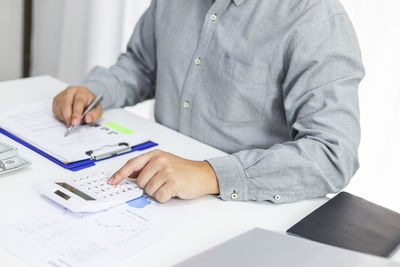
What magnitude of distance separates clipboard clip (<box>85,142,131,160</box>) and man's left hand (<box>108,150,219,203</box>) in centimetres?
12

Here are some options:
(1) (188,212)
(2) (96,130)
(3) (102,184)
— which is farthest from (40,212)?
(2) (96,130)

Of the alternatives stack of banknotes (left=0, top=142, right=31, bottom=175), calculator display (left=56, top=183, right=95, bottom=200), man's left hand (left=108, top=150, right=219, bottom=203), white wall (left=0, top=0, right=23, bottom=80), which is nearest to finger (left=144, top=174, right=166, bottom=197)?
man's left hand (left=108, top=150, right=219, bottom=203)

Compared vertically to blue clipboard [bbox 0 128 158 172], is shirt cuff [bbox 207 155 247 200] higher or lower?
higher

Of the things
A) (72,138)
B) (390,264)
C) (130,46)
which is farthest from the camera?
(130,46)

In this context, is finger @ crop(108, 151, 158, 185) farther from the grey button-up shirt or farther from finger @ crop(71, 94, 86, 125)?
finger @ crop(71, 94, 86, 125)

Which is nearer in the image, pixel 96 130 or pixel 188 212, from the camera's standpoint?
pixel 188 212

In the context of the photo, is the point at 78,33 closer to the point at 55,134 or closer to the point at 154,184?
the point at 55,134

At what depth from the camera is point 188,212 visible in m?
0.93

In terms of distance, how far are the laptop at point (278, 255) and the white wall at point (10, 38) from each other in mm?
2507

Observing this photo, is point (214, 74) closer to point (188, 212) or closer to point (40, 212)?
point (188, 212)

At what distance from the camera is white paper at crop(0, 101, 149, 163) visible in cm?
109

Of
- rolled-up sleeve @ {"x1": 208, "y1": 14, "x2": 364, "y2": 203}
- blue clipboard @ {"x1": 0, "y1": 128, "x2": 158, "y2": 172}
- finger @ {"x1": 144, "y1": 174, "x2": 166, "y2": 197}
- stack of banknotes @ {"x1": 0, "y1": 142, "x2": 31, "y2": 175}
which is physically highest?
rolled-up sleeve @ {"x1": 208, "y1": 14, "x2": 364, "y2": 203}

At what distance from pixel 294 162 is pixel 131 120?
48 cm

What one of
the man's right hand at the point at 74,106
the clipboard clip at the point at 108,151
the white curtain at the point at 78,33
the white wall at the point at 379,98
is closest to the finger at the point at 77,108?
the man's right hand at the point at 74,106
